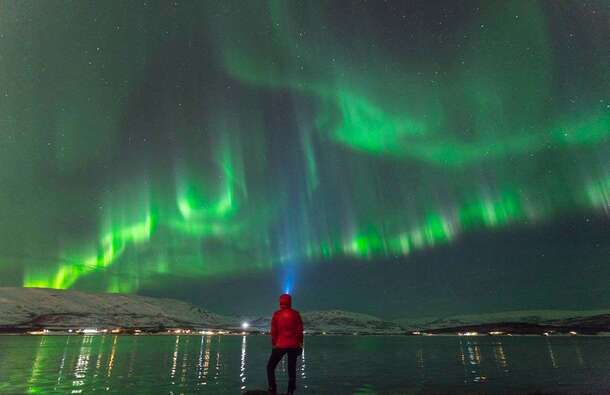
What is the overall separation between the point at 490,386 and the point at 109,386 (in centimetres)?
2370

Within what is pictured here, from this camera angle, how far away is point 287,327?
17.1 meters

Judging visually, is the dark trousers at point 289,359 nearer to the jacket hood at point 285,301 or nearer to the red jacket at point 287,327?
the red jacket at point 287,327

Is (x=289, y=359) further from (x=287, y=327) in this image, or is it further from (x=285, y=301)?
(x=285, y=301)

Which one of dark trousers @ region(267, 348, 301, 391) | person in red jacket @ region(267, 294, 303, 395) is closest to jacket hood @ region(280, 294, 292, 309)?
person in red jacket @ region(267, 294, 303, 395)

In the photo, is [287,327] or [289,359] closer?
[287,327]

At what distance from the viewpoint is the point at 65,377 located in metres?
36.9

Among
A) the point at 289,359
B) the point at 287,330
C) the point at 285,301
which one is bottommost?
the point at 289,359

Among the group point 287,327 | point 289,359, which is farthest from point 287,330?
point 289,359

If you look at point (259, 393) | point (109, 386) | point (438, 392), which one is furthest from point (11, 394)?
point (438, 392)

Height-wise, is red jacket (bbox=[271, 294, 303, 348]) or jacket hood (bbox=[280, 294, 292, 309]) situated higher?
jacket hood (bbox=[280, 294, 292, 309])

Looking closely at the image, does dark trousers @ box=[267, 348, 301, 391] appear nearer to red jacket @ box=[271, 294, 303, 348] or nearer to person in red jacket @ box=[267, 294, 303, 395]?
person in red jacket @ box=[267, 294, 303, 395]

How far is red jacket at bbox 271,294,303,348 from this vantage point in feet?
56.1

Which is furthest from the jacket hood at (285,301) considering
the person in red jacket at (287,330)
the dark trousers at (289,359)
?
the dark trousers at (289,359)

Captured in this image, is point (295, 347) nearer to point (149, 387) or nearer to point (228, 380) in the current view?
point (149, 387)
